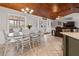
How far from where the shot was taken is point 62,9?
12.0ft

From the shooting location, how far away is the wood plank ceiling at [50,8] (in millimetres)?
3627

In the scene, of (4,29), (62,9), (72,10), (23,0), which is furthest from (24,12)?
(72,10)

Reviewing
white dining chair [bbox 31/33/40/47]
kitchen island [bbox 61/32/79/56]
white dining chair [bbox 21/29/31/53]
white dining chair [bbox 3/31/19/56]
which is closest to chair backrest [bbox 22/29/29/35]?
white dining chair [bbox 21/29/31/53]

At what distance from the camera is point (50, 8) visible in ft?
12.1

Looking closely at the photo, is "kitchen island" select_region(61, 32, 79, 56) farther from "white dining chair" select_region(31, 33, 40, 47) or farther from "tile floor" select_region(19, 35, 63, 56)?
"white dining chair" select_region(31, 33, 40, 47)

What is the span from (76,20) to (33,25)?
102 centimetres

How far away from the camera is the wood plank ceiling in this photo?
3.63m

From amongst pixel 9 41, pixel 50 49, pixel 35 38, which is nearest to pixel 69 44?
pixel 50 49

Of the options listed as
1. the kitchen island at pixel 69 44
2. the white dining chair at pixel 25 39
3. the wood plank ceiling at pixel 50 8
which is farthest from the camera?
the white dining chair at pixel 25 39

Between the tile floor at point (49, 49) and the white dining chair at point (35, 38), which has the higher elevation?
the white dining chair at point (35, 38)

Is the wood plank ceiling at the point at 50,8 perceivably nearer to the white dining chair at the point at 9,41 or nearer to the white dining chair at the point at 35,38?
the white dining chair at the point at 35,38

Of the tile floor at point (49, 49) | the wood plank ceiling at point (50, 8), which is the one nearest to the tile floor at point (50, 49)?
the tile floor at point (49, 49)

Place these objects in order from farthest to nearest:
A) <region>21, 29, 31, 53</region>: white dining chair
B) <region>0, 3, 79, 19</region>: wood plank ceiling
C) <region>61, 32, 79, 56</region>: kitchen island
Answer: <region>21, 29, 31, 53</region>: white dining chair, <region>0, 3, 79, 19</region>: wood plank ceiling, <region>61, 32, 79, 56</region>: kitchen island

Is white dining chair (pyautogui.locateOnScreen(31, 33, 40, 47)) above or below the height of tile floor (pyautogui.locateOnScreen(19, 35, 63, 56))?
A: above
